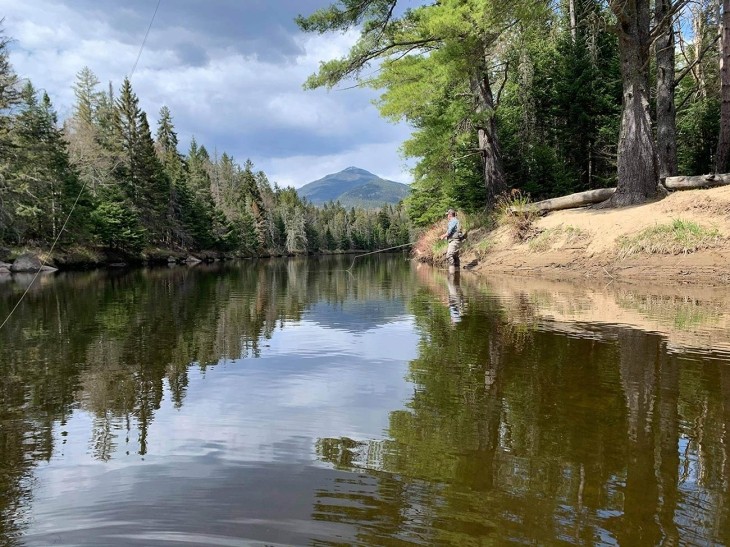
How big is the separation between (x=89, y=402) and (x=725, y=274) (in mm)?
9601

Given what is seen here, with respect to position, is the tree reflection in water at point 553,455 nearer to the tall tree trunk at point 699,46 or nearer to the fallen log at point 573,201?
the fallen log at point 573,201

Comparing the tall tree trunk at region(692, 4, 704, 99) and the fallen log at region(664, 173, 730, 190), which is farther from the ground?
the tall tree trunk at region(692, 4, 704, 99)

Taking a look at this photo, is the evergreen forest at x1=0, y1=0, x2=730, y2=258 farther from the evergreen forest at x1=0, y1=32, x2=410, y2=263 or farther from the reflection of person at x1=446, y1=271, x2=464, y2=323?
the reflection of person at x1=446, y1=271, x2=464, y2=323

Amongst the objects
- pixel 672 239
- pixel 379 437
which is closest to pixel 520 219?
pixel 672 239

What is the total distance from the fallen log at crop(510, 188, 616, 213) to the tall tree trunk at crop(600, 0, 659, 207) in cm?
98

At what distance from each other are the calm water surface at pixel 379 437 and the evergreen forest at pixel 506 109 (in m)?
3.21

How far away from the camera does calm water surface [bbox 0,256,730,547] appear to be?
5.65 feet

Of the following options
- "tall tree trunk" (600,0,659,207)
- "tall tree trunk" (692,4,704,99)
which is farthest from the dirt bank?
"tall tree trunk" (692,4,704,99)

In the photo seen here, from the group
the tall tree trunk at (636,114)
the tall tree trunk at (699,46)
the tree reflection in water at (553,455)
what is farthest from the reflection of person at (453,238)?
the tall tree trunk at (699,46)

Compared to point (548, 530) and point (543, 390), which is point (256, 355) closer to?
point (543, 390)

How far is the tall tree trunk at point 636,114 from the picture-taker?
10.9m

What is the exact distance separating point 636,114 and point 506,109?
1035 centimetres

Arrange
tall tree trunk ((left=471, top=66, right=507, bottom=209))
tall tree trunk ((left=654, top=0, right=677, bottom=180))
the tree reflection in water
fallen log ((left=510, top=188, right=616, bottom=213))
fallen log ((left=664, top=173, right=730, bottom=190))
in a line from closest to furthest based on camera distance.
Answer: the tree reflection in water → fallen log ((left=664, top=173, right=730, bottom=190)) → fallen log ((left=510, top=188, right=616, bottom=213)) → tall tree trunk ((left=654, top=0, right=677, bottom=180)) → tall tree trunk ((left=471, top=66, right=507, bottom=209))

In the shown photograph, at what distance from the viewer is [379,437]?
2.52 m
